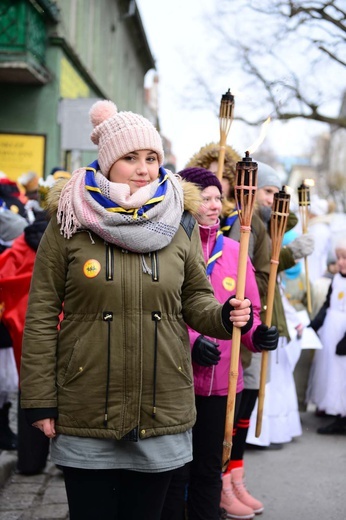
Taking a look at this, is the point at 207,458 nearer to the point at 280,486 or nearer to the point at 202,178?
the point at 202,178

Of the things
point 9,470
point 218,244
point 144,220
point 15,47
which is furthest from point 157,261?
point 15,47

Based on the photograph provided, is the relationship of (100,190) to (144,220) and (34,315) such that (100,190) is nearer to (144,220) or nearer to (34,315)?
(144,220)

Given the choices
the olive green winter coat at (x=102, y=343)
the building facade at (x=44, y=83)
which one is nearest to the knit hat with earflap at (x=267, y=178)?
the olive green winter coat at (x=102, y=343)

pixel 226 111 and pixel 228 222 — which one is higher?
pixel 226 111

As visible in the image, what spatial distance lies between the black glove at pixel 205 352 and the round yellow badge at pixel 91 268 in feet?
2.69

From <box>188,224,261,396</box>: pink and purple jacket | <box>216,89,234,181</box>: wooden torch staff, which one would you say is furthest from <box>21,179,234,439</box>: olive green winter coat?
<box>216,89,234,181</box>: wooden torch staff

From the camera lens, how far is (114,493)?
9.99ft

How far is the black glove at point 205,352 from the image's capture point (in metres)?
3.55

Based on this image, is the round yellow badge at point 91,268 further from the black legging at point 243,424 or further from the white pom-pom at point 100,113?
the black legging at point 243,424

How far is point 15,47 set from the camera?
1310cm

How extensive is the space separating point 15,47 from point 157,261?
1092cm

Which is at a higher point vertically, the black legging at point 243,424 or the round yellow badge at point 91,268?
the round yellow badge at point 91,268

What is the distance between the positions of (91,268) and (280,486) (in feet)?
10.8

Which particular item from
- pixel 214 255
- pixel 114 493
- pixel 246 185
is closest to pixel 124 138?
pixel 246 185
